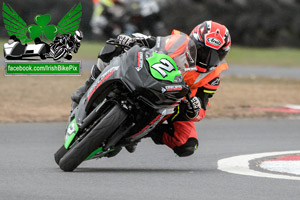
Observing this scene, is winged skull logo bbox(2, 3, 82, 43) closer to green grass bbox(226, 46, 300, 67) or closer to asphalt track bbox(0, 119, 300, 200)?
asphalt track bbox(0, 119, 300, 200)

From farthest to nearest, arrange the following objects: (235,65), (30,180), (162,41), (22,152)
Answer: (235,65) < (22,152) < (162,41) < (30,180)

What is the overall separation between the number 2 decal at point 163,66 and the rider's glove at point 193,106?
71cm

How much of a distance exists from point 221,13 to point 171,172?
25.9m

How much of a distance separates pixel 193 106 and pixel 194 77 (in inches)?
16.2

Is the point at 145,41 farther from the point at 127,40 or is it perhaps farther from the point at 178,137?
the point at 178,137

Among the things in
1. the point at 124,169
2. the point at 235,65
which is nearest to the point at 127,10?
the point at 235,65

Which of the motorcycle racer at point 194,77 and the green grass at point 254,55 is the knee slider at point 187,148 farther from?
the green grass at point 254,55

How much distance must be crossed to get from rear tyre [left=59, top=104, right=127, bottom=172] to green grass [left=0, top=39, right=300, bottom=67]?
58.4ft

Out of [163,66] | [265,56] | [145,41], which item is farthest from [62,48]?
[265,56]

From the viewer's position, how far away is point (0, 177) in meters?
6.85

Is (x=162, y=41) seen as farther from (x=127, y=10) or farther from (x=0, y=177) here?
(x=127, y=10)

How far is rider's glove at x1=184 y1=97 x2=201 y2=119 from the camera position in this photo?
754cm
